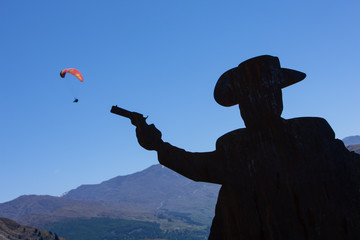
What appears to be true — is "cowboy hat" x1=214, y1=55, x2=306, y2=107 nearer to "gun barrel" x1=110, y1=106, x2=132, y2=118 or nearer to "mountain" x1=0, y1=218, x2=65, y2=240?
"gun barrel" x1=110, y1=106, x2=132, y2=118

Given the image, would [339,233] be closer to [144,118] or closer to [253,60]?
[253,60]

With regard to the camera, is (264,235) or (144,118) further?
(144,118)

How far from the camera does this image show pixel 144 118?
5148mm

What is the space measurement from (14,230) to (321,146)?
481ft

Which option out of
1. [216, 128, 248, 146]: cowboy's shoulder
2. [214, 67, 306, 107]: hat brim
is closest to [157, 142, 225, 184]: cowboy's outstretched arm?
[216, 128, 248, 146]: cowboy's shoulder

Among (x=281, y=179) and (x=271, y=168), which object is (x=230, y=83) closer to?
(x=271, y=168)

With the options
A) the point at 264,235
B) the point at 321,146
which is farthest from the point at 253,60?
the point at 264,235

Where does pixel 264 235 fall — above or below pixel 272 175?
below

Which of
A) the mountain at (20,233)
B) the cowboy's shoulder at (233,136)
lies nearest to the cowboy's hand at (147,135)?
the cowboy's shoulder at (233,136)

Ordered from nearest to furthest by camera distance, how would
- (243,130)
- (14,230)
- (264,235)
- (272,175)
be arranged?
(264,235), (272,175), (243,130), (14,230)

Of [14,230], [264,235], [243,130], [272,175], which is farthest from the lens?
[14,230]

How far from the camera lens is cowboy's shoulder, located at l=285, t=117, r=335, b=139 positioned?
5.26 meters

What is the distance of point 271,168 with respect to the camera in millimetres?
5047

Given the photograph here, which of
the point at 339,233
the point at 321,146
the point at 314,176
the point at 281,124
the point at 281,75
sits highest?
the point at 281,75
